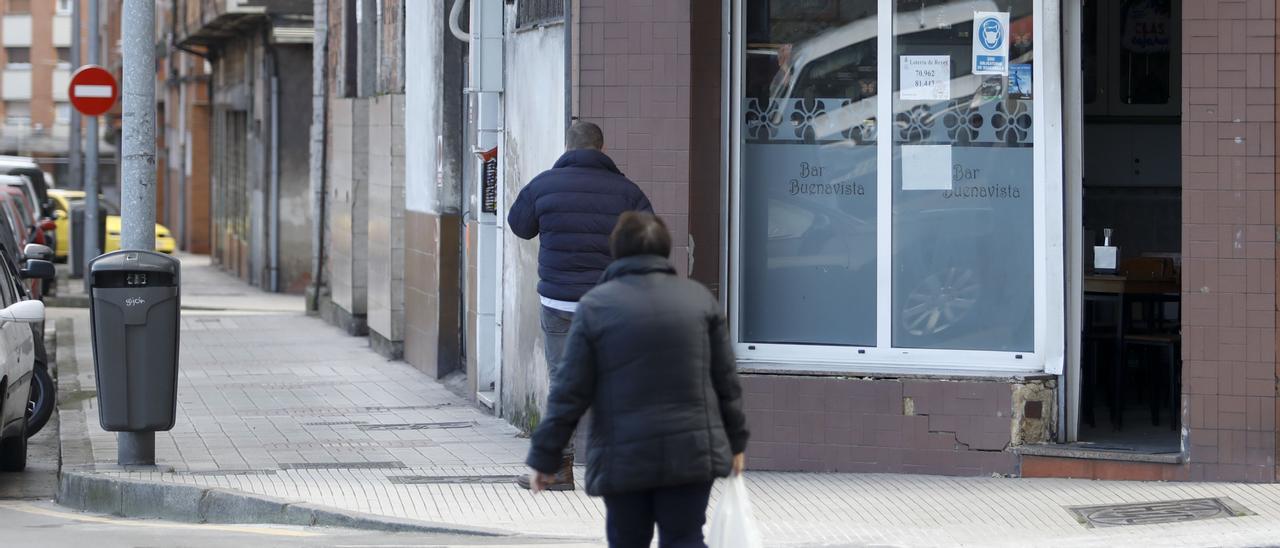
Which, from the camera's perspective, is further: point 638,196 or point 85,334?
point 85,334

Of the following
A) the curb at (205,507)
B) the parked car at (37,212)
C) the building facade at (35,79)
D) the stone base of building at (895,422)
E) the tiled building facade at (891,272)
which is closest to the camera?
the curb at (205,507)

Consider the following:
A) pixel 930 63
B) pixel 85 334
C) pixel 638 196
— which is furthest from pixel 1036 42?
pixel 85 334

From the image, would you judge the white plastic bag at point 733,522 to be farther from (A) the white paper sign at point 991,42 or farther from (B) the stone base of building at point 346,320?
(B) the stone base of building at point 346,320

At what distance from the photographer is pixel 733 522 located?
18.2 ft

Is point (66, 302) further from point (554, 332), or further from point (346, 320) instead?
point (554, 332)

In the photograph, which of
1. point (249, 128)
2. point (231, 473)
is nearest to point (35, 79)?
point (249, 128)

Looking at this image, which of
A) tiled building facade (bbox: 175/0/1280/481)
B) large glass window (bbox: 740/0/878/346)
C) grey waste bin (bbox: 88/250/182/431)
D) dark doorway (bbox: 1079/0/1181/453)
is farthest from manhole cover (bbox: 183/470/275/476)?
dark doorway (bbox: 1079/0/1181/453)

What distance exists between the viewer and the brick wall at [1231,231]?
8.77 metres

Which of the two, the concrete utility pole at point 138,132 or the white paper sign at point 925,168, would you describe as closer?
the white paper sign at point 925,168

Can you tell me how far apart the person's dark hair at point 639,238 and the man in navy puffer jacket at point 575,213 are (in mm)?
3081

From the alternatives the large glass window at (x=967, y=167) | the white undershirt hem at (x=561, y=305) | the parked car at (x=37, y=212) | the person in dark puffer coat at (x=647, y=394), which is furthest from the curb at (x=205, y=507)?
the parked car at (x=37, y=212)

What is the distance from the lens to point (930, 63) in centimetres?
959

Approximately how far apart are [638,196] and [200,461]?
316cm

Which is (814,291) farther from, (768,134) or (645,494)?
(645,494)
